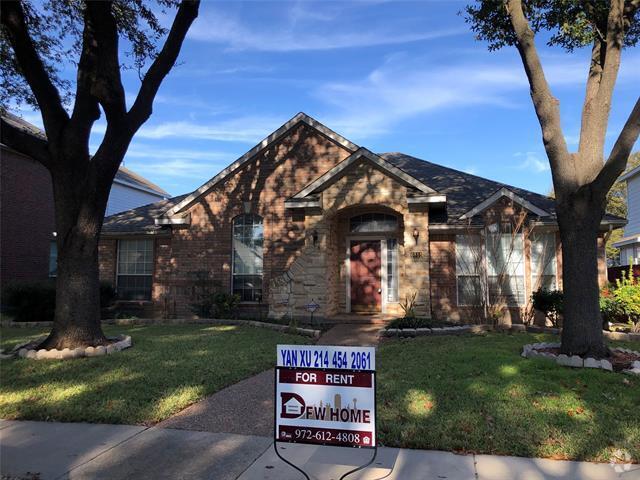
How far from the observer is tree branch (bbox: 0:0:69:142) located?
945 centimetres

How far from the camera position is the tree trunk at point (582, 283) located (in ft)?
26.4

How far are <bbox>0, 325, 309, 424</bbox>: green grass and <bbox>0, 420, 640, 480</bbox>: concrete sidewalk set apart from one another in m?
0.68

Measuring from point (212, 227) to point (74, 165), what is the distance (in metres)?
6.82

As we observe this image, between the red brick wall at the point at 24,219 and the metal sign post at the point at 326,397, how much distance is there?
68.7ft

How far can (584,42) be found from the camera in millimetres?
10219

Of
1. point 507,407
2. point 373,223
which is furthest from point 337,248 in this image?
point 507,407

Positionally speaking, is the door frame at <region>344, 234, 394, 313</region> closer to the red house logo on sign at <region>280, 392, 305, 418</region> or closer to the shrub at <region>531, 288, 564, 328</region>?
the shrub at <region>531, 288, 564, 328</region>

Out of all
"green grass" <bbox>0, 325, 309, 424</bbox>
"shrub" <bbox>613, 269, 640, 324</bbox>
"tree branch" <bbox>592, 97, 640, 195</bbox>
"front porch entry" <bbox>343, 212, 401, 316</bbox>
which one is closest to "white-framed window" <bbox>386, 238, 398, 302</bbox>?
"front porch entry" <bbox>343, 212, 401, 316</bbox>

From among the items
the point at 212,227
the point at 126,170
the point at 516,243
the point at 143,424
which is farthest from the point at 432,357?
the point at 126,170

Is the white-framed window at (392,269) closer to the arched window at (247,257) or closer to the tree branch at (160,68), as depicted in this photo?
the arched window at (247,257)

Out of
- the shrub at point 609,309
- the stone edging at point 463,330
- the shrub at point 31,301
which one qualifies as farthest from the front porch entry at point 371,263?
the shrub at point 31,301

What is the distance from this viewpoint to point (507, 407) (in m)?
5.89

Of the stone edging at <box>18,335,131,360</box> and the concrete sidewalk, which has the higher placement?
the stone edging at <box>18,335,131,360</box>

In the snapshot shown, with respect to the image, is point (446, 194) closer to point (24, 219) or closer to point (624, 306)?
point (624, 306)
